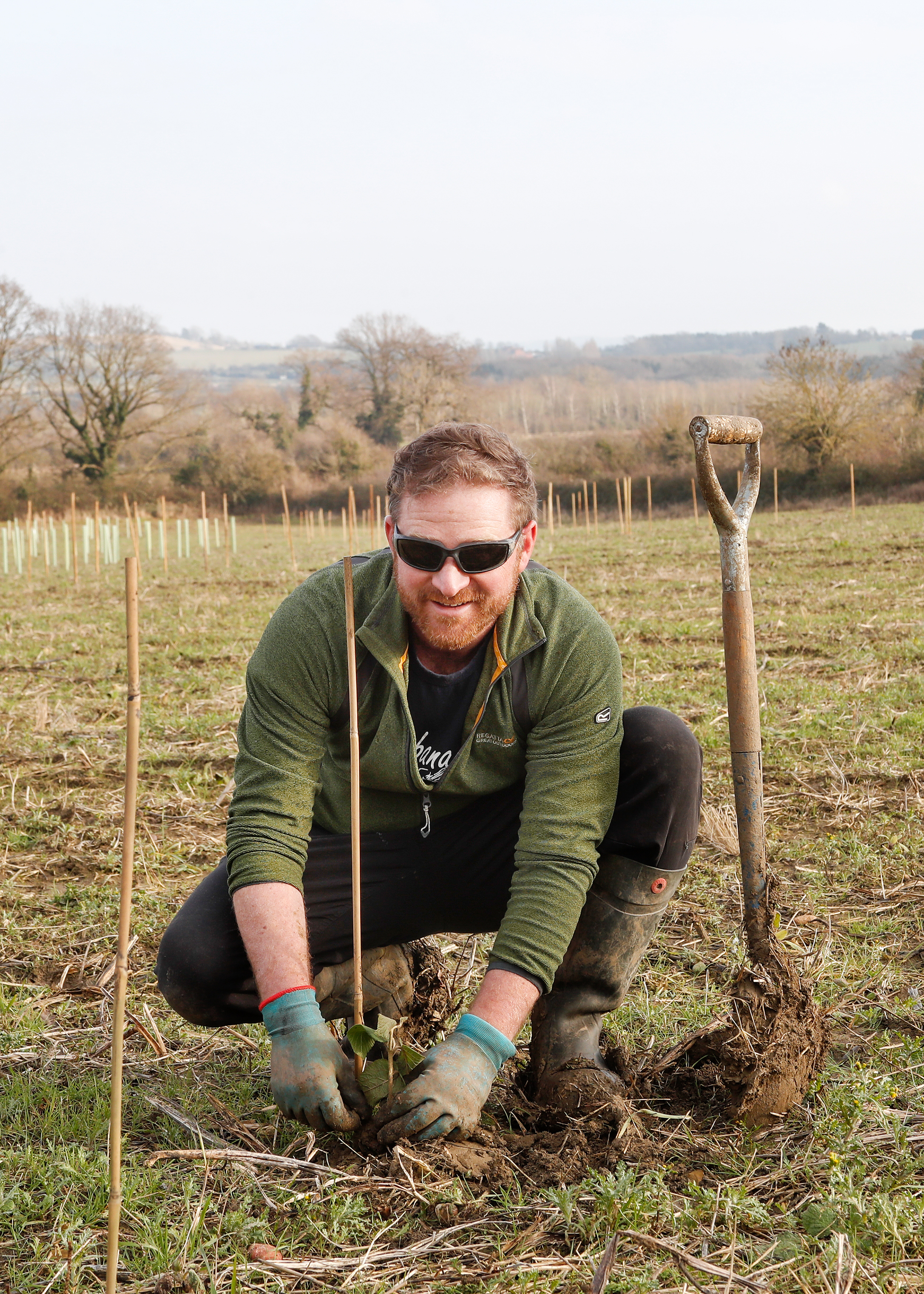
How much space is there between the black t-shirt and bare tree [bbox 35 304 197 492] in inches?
1370

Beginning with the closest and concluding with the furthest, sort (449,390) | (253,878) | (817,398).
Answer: (253,878) → (817,398) → (449,390)

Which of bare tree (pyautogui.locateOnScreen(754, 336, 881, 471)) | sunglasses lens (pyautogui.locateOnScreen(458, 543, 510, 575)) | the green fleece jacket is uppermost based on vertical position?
→ bare tree (pyautogui.locateOnScreen(754, 336, 881, 471))

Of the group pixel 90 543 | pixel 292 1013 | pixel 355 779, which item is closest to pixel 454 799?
pixel 355 779

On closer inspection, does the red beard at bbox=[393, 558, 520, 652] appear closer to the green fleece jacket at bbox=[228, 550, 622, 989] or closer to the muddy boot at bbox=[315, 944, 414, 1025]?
the green fleece jacket at bbox=[228, 550, 622, 989]

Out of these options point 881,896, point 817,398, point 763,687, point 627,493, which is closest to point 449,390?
point 817,398

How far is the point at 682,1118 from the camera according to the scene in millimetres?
2092

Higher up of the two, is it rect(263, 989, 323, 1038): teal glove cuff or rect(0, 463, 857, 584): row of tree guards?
rect(0, 463, 857, 584): row of tree guards

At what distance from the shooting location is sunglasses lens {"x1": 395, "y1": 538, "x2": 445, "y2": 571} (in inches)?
83.1

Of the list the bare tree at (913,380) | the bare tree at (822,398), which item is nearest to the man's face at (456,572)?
the bare tree at (822,398)

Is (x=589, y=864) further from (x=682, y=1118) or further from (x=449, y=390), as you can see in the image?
(x=449, y=390)

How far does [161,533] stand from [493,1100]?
18.5 metres

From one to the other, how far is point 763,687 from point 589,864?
4.17 metres

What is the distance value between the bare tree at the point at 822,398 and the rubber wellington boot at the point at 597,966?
28365 mm

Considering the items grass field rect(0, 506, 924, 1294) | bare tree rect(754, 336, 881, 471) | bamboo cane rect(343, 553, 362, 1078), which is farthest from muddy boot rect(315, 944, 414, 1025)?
bare tree rect(754, 336, 881, 471)
